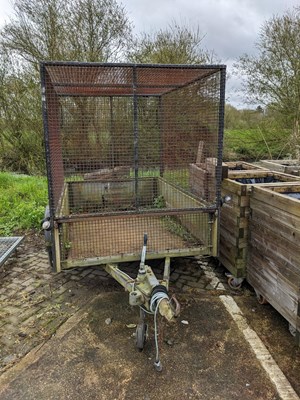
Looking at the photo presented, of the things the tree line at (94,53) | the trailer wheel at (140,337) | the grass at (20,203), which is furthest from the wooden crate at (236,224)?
the tree line at (94,53)

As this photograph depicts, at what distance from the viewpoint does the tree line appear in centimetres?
878

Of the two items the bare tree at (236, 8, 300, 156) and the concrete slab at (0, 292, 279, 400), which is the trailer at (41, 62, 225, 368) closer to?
the concrete slab at (0, 292, 279, 400)

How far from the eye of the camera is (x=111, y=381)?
→ 6.98ft

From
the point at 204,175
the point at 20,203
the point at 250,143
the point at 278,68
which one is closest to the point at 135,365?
the point at 204,175

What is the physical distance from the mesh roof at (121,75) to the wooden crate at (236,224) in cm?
116

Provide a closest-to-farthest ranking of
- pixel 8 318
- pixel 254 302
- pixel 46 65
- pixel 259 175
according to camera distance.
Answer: pixel 46 65 → pixel 8 318 → pixel 254 302 → pixel 259 175

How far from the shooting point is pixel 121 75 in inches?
115

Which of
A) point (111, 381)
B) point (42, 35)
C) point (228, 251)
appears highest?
point (42, 35)

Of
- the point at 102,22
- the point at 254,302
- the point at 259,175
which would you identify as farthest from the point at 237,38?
the point at 254,302

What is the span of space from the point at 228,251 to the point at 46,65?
2538 millimetres

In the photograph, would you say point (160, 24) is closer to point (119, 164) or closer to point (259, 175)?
point (119, 164)

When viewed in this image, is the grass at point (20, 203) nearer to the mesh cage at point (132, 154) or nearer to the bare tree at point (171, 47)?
the mesh cage at point (132, 154)

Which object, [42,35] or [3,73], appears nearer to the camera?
[42,35]

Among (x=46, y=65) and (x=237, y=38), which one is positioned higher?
(x=237, y=38)
